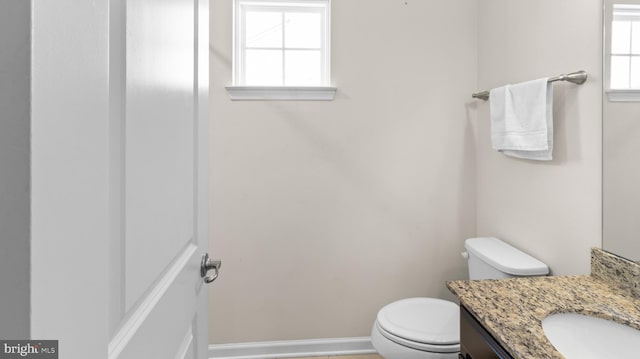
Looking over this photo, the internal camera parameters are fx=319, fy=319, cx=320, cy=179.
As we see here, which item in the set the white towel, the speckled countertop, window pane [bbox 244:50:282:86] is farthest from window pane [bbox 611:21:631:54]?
window pane [bbox 244:50:282:86]

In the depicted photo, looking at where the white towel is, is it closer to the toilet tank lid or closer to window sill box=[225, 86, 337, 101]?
the toilet tank lid

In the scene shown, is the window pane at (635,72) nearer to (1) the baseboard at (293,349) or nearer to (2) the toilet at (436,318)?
(2) the toilet at (436,318)

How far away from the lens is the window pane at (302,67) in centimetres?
188

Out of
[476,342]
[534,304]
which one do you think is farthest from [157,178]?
[534,304]

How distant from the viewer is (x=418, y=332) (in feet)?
4.32

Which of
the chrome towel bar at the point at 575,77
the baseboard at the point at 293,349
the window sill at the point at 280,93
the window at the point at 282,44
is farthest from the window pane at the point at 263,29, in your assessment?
Answer: the baseboard at the point at 293,349

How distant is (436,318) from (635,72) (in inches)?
45.2

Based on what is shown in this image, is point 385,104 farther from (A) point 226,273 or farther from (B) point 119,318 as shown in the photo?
(B) point 119,318

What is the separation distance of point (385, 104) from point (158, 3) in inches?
56.9

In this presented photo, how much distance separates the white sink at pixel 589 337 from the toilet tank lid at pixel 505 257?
44 cm

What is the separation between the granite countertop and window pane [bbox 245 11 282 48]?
158 centimetres

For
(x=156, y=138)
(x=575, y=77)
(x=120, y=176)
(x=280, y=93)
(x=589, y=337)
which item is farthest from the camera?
(x=280, y=93)

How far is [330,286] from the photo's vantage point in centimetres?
186
